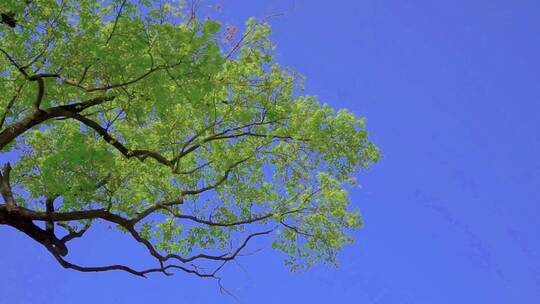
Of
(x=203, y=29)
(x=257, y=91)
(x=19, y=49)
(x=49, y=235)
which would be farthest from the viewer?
(x=257, y=91)

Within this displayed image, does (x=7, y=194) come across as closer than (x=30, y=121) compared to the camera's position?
No

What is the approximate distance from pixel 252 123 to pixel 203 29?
4.36 meters

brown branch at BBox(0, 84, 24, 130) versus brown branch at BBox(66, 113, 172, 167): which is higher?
brown branch at BBox(0, 84, 24, 130)

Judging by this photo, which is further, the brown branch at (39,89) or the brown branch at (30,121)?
the brown branch at (30,121)

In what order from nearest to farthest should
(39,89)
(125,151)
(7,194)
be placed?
(39,89)
(7,194)
(125,151)

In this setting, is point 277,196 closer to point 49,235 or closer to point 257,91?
point 257,91

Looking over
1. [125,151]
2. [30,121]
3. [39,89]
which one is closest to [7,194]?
[30,121]

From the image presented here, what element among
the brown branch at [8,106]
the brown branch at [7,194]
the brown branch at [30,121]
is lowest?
the brown branch at [7,194]

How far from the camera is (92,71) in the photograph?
12.3m

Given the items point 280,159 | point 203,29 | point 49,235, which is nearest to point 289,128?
point 280,159

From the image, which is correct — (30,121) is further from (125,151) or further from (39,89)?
(125,151)

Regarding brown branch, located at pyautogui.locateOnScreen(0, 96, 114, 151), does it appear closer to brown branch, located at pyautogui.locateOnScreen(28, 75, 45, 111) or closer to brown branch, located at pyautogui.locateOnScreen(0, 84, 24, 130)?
brown branch, located at pyautogui.locateOnScreen(28, 75, 45, 111)

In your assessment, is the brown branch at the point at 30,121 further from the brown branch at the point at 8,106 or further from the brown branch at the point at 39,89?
the brown branch at the point at 8,106

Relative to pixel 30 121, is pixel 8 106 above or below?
above
